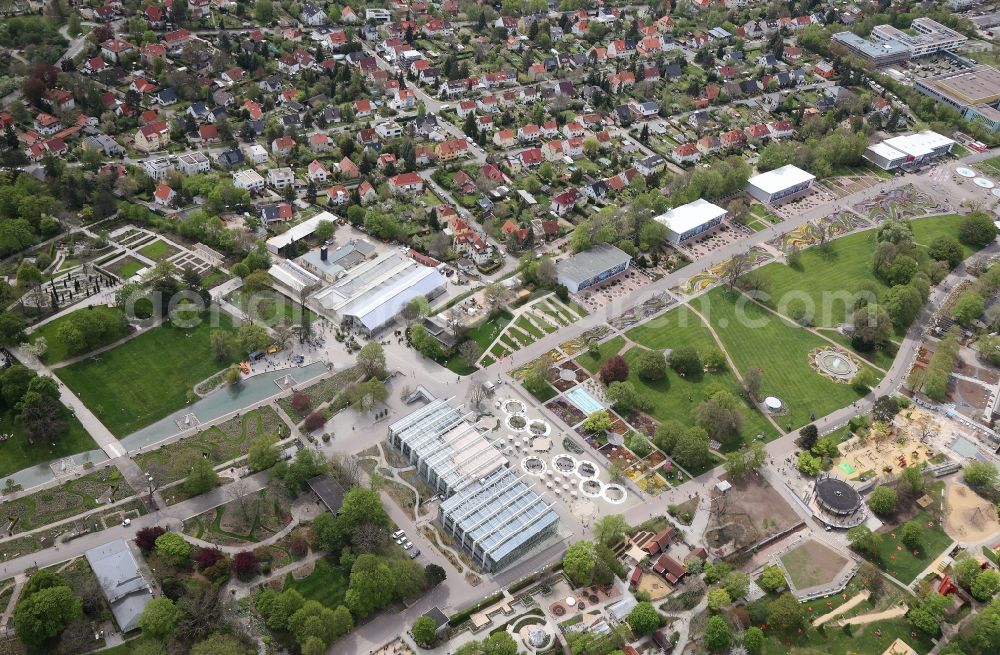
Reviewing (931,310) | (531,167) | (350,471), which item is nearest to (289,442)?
(350,471)

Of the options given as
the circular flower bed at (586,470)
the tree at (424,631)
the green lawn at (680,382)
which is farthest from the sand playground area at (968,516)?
the tree at (424,631)

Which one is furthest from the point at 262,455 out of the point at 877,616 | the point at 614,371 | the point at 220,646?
the point at 877,616

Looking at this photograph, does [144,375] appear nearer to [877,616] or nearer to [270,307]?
[270,307]

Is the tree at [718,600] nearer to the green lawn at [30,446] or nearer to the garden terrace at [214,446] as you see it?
the garden terrace at [214,446]

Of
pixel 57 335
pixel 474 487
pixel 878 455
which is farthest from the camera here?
pixel 57 335

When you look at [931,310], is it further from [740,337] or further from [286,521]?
[286,521]

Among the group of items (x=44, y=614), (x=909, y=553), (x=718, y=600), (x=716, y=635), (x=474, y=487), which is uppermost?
(x=716, y=635)

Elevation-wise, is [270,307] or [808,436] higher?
[808,436]

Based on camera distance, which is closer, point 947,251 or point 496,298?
point 496,298
